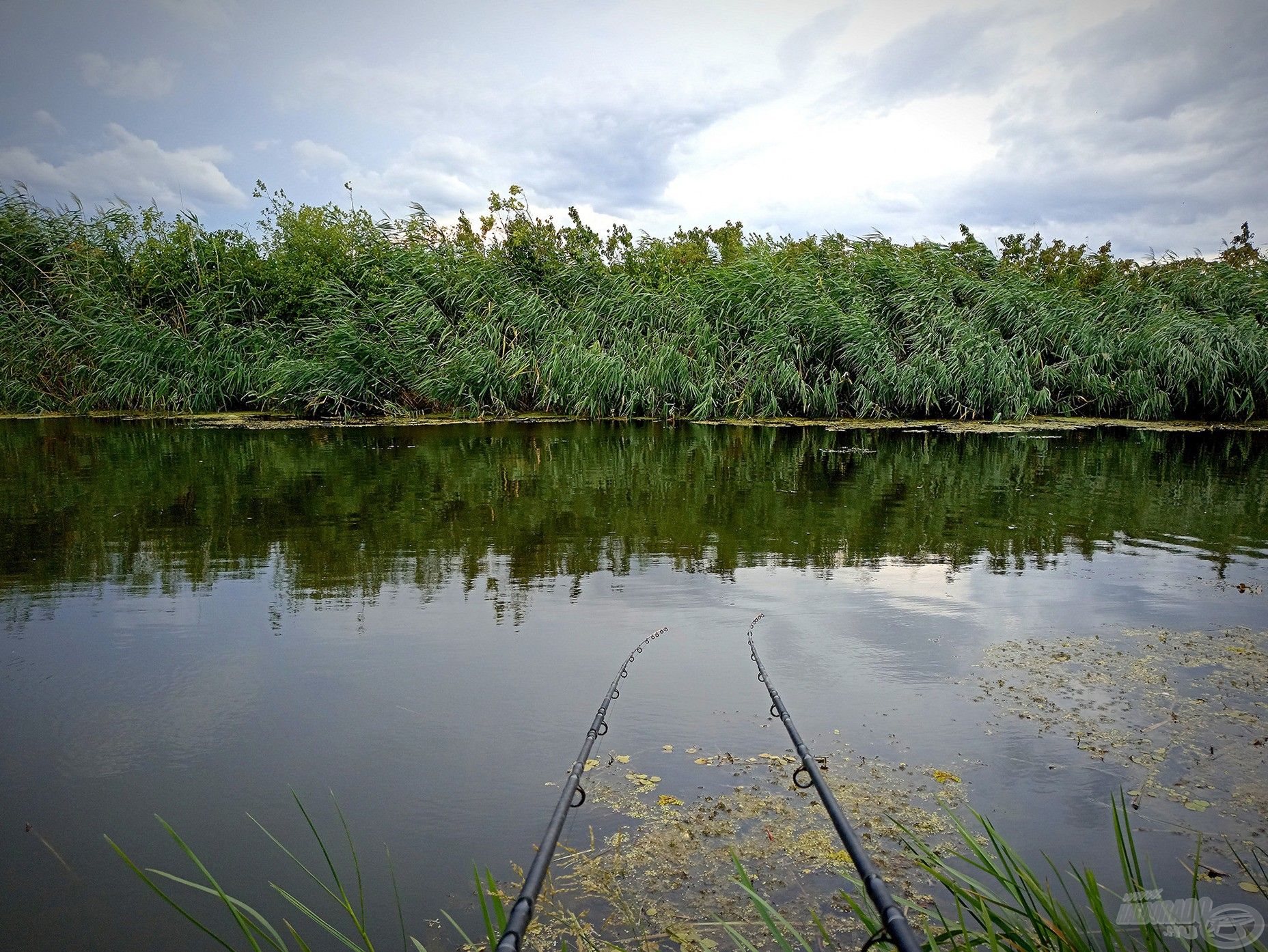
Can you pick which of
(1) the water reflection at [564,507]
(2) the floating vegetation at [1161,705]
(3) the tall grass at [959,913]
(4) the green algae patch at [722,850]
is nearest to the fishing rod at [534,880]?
(3) the tall grass at [959,913]

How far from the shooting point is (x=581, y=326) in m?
18.4

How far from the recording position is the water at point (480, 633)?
2.94 meters

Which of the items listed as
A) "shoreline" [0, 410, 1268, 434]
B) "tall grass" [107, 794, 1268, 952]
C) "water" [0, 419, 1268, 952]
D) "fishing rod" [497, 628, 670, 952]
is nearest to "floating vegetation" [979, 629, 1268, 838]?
"water" [0, 419, 1268, 952]

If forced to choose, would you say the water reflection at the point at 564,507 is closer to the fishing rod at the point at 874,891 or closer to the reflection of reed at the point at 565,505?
the reflection of reed at the point at 565,505

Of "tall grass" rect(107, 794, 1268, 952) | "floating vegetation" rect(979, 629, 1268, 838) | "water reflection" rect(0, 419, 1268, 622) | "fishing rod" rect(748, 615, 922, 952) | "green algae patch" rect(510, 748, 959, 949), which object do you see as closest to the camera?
"fishing rod" rect(748, 615, 922, 952)

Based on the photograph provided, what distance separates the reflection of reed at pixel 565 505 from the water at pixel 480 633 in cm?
6

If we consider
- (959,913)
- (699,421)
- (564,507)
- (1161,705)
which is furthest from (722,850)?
(699,421)

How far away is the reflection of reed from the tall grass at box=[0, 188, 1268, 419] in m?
2.92

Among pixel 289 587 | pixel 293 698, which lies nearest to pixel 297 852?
pixel 293 698

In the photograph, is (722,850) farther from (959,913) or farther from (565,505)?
(565,505)

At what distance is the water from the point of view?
2.94 m

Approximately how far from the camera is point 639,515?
8.42 meters

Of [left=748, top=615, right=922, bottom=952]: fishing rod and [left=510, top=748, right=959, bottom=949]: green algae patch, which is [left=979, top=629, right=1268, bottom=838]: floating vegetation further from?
[left=748, top=615, right=922, bottom=952]: fishing rod

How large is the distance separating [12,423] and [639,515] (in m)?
15.1
